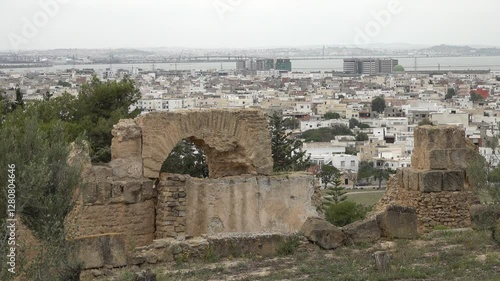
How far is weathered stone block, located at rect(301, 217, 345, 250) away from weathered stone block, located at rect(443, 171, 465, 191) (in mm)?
3747

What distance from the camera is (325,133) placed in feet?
347

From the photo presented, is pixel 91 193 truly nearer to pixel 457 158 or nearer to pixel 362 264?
pixel 362 264

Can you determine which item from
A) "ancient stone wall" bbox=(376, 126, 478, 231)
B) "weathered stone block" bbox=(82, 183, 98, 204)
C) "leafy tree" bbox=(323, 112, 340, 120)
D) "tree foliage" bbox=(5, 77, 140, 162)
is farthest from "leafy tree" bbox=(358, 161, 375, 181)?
"weathered stone block" bbox=(82, 183, 98, 204)

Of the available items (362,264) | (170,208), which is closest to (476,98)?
(170,208)

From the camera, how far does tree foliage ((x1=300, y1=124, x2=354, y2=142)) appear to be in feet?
325

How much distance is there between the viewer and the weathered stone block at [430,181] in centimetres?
1294

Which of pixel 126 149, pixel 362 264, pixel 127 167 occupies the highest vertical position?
pixel 126 149

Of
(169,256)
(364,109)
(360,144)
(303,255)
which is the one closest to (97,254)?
(169,256)

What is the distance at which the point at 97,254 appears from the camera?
8.79 metres

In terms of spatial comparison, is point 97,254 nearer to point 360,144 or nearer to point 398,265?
point 398,265

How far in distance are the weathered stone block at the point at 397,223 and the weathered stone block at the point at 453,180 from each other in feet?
9.45

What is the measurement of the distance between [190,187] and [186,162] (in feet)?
51.2

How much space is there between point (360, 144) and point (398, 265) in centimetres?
8756

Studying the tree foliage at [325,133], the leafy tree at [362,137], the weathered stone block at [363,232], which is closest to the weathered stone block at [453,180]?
the weathered stone block at [363,232]
